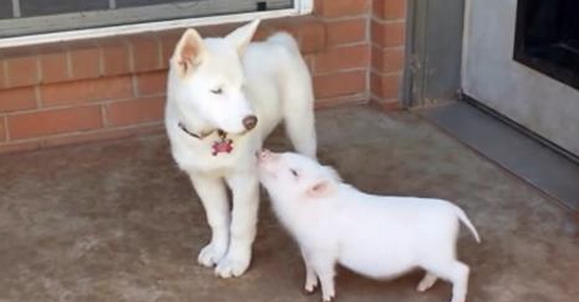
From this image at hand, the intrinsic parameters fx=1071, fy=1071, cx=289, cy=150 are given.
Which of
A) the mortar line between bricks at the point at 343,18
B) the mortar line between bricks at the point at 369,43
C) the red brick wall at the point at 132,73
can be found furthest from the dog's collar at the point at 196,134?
the mortar line between bricks at the point at 369,43

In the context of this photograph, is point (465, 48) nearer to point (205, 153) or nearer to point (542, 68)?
point (542, 68)

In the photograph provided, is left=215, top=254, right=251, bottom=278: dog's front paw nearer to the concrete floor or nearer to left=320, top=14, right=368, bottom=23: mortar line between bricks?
the concrete floor

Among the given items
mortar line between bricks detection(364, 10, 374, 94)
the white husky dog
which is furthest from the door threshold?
the white husky dog

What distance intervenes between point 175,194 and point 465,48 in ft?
4.06

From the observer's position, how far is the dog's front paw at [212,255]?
279cm

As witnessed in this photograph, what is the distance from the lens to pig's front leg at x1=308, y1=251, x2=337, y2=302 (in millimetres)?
2525

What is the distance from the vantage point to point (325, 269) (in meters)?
2.54

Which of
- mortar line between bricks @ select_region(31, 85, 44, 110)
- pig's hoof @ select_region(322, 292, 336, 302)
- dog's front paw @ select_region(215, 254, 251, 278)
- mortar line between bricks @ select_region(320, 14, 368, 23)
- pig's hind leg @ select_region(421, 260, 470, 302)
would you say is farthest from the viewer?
mortar line between bricks @ select_region(320, 14, 368, 23)

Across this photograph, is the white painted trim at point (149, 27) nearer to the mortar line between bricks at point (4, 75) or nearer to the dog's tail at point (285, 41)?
the mortar line between bricks at point (4, 75)

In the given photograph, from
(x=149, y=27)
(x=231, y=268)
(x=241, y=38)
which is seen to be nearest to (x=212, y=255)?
(x=231, y=268)

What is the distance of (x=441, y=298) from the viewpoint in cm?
263

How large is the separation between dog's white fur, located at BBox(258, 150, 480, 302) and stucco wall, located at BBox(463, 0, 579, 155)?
105 cm

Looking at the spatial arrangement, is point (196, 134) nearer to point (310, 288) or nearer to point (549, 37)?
point (310, 288)

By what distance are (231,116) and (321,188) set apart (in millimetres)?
278
